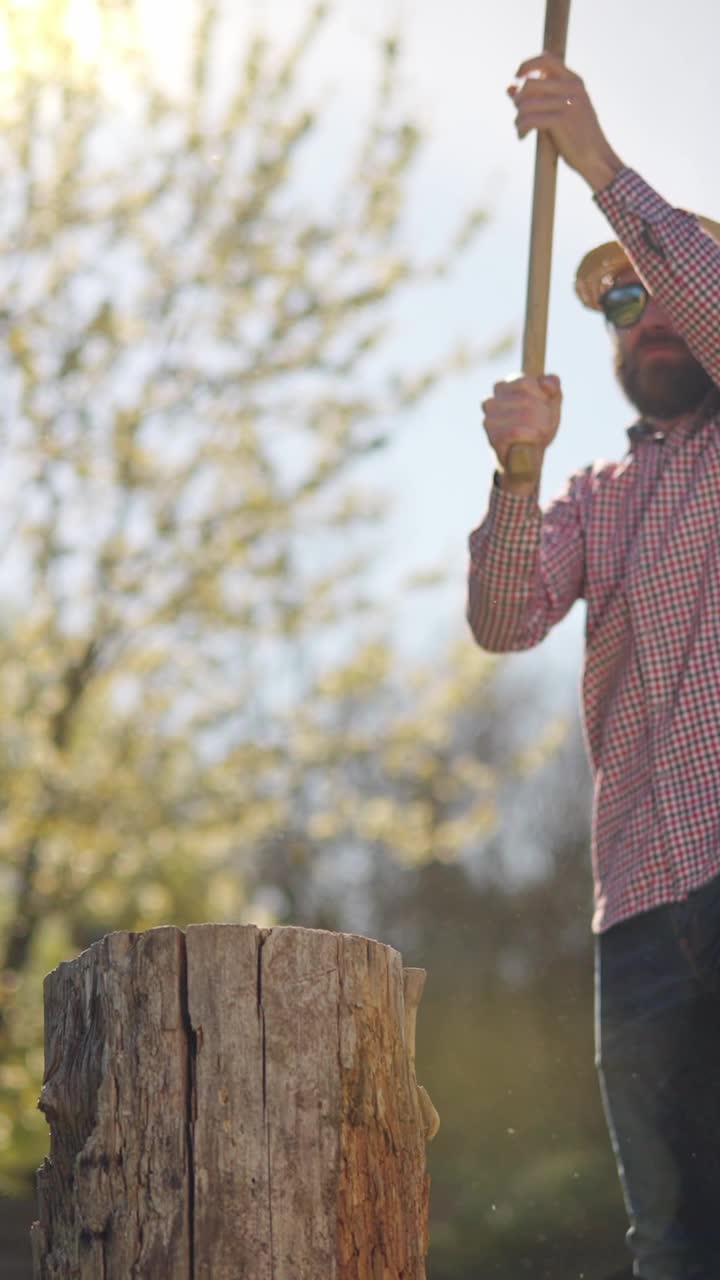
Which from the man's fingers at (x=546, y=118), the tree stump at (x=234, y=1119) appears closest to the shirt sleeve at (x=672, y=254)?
the man's fingers at (x=546, y=118)

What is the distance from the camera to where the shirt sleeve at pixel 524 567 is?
8.48ft

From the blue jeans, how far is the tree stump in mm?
660

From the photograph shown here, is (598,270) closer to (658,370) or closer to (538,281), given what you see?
(658,370)

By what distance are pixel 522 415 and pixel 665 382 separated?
14.0 inches

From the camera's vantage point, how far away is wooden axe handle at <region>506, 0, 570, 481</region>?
2.50 meters

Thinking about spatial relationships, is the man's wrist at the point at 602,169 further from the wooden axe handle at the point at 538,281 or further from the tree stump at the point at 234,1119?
the tree stump at the point at 234,1119

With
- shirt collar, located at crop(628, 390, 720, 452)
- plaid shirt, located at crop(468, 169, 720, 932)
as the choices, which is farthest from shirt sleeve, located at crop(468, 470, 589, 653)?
shirt collar, located at crop(628, 390, 720, 452)

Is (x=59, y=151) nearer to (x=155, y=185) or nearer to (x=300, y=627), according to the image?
(x=155, y=185)

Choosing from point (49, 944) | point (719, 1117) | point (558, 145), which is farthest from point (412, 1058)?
point (49, 944)

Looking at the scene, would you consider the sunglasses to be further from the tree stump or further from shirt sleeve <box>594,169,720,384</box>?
the tree stump

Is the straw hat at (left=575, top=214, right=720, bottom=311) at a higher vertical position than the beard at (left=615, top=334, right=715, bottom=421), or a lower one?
higher

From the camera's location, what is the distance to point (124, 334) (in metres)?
6.19

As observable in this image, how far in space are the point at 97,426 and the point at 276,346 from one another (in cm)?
80

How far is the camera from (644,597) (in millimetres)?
2541
